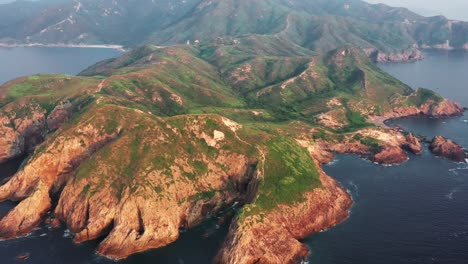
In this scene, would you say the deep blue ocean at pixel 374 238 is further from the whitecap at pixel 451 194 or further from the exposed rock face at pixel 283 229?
the exposed rock face at pixel 283 229

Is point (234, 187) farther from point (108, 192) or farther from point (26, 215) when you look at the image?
point (26, 215)

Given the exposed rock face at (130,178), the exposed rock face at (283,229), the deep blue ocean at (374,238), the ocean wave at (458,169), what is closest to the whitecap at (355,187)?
the deep blue ocean at (374,238)

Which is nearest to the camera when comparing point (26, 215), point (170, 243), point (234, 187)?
point (170, 243)

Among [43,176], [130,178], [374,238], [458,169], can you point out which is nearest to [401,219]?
[374,238]

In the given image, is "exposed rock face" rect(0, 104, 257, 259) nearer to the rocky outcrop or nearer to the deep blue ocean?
the rocky outcrop

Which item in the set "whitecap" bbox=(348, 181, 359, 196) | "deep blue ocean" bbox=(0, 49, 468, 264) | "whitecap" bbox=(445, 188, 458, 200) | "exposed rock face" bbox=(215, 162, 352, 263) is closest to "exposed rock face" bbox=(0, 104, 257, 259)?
"deep blue ocean" bbox=(0, 49, 468, 264)

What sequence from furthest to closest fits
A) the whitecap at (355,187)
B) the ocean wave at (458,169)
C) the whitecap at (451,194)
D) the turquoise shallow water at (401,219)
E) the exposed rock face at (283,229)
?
the ocean wave at (458,169) < the whitecap at (355,187) < the whitecap at (451,194) < the turquoise shallow water at (401,219) < the exposed rock face at (283,229)

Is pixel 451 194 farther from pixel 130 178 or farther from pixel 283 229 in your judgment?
pixel 130 178

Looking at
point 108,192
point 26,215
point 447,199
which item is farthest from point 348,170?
point 26,215
